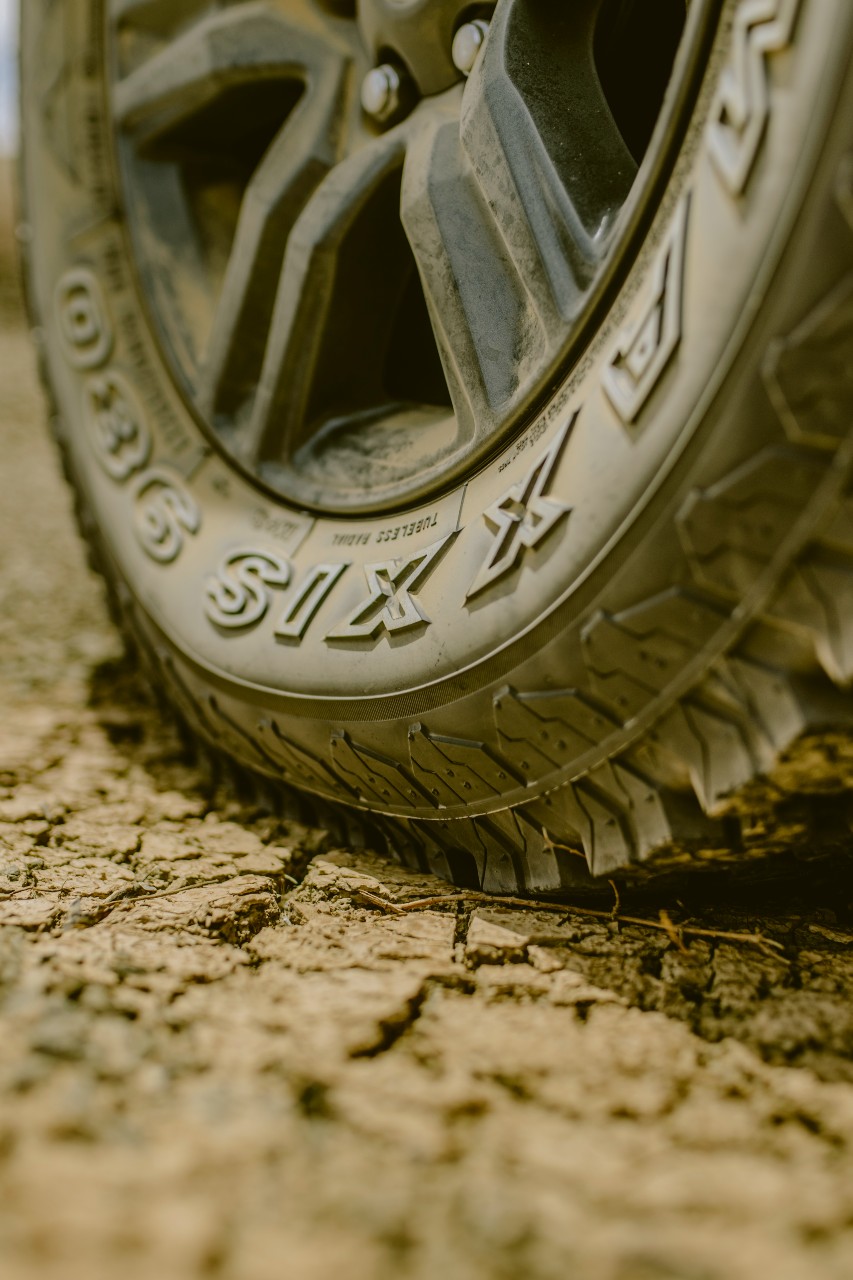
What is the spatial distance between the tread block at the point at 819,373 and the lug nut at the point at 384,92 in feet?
2.11

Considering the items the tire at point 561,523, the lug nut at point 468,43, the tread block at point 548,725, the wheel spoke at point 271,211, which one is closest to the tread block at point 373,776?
the tire at point 561,523

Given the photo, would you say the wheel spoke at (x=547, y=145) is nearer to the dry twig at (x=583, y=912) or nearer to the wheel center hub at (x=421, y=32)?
the wheel center hub at (x=421, y=32)

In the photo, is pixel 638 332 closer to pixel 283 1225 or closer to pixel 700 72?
pixel 700 72

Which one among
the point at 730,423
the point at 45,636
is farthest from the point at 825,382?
the point at 45,636

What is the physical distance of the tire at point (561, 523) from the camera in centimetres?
56

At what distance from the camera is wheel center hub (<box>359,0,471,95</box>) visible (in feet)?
3.07

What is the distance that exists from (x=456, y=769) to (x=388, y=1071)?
0.84 feet

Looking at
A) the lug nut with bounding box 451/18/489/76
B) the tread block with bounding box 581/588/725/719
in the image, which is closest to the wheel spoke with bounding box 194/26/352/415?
the lug nut with bounding box 451/18/489/76

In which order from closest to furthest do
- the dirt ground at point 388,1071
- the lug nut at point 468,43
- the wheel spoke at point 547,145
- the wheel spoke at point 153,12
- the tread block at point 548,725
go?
the dirt ground at point 388,1071 → the tread block at point 548,725 → the wheel spoke at point 547,145 → the lug nut at point 468,43 → the wheel spoke at point 153,12

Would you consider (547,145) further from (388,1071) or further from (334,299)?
(388,1071)

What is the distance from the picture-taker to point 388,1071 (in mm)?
591

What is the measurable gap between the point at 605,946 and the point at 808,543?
1.19ft

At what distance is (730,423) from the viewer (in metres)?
0.58

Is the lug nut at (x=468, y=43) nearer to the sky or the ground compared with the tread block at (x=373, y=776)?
nearer to the sky
